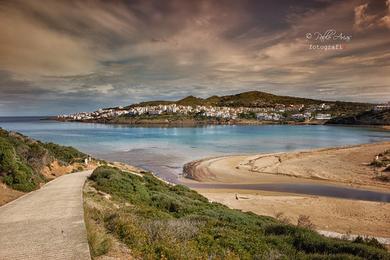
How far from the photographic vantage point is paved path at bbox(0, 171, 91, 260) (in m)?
6.89

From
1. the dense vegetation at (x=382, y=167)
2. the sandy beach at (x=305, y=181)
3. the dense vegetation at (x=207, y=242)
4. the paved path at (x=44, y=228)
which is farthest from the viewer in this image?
the dense vegetation at (x=382, y=167)

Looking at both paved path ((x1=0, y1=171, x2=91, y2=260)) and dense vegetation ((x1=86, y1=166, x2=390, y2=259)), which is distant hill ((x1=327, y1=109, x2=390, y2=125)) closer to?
dense vegetation ((x1=86, y1=166, x2=390, y2=259))

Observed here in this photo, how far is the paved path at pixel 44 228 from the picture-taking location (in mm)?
6895

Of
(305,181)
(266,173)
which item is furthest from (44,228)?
(266,173)

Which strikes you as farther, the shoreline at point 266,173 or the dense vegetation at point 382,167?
the dense vegetation at point 382,167

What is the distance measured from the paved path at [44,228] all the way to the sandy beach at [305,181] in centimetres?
1217

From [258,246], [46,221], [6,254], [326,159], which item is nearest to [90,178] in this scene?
[46,221]

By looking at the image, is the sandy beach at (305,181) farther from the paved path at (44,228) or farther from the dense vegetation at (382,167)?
the paved path at (44,228)

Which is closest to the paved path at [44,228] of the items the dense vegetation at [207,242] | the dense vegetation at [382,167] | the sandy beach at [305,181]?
the dense vegetation at [207,242]

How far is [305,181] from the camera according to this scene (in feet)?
107

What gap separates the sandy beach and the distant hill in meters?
97.2

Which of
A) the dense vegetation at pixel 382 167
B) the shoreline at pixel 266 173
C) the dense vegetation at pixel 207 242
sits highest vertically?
the dense vegetation at pixel 207 242

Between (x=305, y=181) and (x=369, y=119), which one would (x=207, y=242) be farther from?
(x=369, y=119)

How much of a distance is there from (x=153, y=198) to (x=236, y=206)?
28.6 ft
